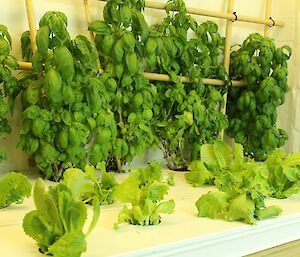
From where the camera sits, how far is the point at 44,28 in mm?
828

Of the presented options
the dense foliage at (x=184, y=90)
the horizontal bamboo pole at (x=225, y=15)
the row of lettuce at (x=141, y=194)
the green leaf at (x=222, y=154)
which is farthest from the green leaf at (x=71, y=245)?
the horizontal bamboo pole at (x=225, y=15)

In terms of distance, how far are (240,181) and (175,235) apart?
0.70ft

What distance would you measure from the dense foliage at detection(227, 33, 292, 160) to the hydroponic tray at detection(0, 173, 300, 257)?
0.46 metres

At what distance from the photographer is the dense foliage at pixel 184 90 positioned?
1089mm

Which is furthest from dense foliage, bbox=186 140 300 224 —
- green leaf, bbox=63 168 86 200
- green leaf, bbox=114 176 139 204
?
green leaf, bbox=63 168 86 200

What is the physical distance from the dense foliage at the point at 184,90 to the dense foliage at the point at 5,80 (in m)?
0.31

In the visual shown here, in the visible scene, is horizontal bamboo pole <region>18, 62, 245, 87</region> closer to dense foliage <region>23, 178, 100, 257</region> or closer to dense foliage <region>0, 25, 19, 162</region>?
dense foliage <region>0, 25, 19, 162</region>

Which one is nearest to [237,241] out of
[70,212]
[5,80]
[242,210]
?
[242,210]

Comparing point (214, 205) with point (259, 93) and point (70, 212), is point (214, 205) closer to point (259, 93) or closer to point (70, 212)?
point (70, 212)

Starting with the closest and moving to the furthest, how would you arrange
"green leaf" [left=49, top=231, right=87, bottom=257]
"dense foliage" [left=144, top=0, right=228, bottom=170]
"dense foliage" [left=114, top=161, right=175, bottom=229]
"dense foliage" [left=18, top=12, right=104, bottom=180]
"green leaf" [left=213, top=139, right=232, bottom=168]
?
"green leaf" [left=49, top=231, right=87, bottom=257], "dense foliage" [left=114, top=161, right=175, bottom=229], "dense foliage" [left=18, top=12, right=104, bottom=180], "green leaf" [left=213, top=139, right=232, bottom=168], "dense foliage" [left=144, top=0, right=228, bottom=170]

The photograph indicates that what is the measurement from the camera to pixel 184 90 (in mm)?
1139

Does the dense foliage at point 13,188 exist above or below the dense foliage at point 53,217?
below

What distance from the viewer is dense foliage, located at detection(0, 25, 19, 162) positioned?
0.85 metres

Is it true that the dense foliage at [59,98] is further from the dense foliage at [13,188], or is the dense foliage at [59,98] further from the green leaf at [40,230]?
the green leaf at [40,230]
